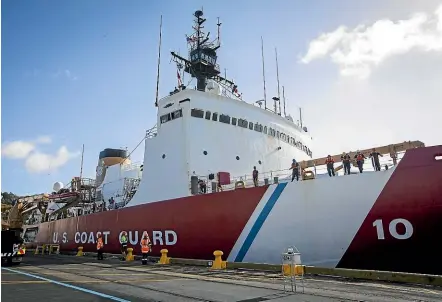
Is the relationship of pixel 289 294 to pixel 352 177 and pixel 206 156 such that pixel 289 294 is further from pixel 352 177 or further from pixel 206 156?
pixel 206 156

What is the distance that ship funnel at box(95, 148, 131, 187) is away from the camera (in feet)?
78.2

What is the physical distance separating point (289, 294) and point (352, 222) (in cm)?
353

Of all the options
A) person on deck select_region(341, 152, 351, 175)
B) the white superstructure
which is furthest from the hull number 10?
the white superstructure

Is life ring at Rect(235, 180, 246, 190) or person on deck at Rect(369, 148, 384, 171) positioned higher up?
person on deck at Rect(369, 148, 384, 171)

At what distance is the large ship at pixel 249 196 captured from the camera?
792 cm

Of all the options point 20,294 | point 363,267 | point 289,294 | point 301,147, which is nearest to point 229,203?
point 363,267

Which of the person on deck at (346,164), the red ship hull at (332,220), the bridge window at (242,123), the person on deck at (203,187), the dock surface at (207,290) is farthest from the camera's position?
the bridge window at (242,123)

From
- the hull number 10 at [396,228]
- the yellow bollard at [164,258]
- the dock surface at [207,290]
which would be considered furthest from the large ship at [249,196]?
the dock surface at [207,290]

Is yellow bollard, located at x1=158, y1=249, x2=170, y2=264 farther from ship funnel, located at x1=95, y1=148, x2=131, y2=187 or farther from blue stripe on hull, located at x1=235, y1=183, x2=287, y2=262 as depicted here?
ship funnel, located at x1=95, y1=148, x2=131, y2=187

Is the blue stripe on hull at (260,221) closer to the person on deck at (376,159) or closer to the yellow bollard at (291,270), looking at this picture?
the person on deck at (376,159)

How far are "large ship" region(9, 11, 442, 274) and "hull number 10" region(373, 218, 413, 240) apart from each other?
2cm

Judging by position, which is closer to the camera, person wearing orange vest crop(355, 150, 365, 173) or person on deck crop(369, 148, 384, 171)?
person on deck crop(369, 148, 384, 171)

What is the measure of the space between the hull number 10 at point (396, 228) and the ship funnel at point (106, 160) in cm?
1899

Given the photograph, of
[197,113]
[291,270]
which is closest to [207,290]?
[291,270]
